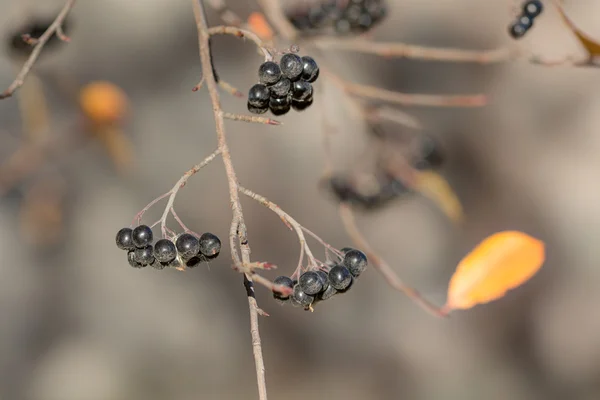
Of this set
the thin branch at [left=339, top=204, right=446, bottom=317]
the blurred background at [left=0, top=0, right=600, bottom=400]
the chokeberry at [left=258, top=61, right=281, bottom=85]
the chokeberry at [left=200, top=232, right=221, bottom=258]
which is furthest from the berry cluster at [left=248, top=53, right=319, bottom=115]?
the blurred background at [left=0, top=0, right=600, bottom=400]

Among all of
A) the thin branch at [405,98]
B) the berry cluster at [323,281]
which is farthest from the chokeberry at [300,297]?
the thin branch at [405,98]

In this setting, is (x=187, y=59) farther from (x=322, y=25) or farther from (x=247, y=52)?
(x=322, y=25)

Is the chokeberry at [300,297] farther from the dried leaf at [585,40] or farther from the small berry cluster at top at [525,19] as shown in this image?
the small berry cluster at top at [525,19]

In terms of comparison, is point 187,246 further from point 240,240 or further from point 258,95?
point 258,95

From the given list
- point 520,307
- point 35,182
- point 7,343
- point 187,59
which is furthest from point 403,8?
point 7,343

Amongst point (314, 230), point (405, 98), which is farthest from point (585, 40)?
point (314, 230)

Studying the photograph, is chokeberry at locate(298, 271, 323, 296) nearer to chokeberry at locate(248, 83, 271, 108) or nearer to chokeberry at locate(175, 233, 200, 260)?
chokeberry at locate(175, 233, 200, 260)
